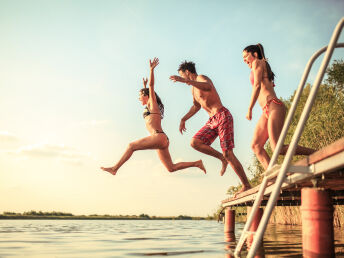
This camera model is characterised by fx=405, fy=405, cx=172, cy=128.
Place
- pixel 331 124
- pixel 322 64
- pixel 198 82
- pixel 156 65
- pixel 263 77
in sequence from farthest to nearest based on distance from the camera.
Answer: pixel 331 124
pixel 156 65
pixel 198 82
pixel 263 77
pixel 322 64

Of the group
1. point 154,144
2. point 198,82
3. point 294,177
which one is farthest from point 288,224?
point 294,177

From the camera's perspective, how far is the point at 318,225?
10.5 ft

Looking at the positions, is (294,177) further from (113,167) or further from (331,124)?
(331,124)

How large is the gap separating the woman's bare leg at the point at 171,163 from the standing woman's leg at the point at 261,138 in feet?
11.1

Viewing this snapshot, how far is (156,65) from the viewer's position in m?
7.89

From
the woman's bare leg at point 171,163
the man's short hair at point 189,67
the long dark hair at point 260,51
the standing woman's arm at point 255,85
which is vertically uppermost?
the man's short hair at point 189,67

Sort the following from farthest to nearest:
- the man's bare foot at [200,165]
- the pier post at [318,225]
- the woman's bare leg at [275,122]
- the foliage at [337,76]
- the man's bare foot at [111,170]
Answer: the foliage at [337,76] → the man's bare foot at [200,165] → the man's bare foot at [111,170] → the woman's bare leg at [275,122] → the pier post at [318,225]

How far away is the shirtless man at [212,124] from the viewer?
668 cm

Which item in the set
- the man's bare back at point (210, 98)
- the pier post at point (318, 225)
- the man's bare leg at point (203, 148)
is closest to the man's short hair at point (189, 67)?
the man's bare back at point (210, 98)

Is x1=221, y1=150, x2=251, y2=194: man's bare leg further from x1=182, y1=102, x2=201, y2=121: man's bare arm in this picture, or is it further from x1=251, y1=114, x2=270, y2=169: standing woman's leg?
x1=182, y1=102, x2=201, y2=121: man's bare arm

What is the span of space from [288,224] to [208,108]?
934 cm

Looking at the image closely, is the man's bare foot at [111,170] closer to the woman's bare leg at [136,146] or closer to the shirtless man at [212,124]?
the woman's bare leg at [136,146]

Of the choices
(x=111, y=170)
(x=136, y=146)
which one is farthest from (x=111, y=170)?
(x=136, y=146)

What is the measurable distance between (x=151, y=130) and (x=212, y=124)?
179cm
